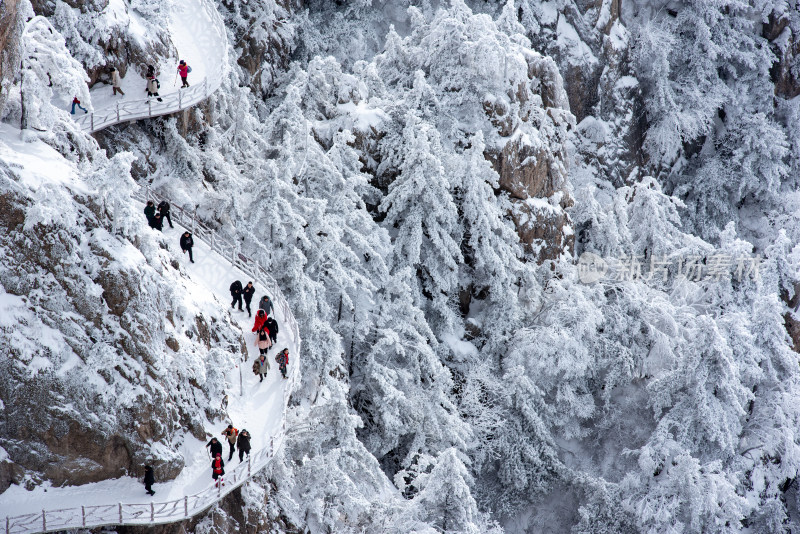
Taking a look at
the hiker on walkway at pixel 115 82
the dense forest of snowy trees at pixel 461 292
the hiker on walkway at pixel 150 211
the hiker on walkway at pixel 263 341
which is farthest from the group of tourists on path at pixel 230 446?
the hiker on walkway at pixel 115 82

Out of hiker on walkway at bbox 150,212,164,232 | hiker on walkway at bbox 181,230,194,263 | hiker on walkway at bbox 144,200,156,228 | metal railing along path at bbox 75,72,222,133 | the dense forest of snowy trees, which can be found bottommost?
the dense forest of snowy trees

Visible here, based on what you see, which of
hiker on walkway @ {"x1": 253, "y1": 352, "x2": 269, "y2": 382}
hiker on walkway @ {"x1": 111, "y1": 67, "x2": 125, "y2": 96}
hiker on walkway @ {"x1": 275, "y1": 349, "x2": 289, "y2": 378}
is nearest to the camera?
hiker on walkway @ {"x1": 253, "y1": 352, "x2": 269, "y2": 382}

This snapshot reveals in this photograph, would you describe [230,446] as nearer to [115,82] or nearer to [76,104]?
[76,104]

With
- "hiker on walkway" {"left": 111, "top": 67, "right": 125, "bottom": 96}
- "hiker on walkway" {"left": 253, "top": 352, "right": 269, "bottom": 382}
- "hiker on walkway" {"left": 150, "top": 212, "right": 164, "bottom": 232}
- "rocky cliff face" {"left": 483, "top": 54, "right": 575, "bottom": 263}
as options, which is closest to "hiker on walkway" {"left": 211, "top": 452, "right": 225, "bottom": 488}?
"hiker on walkway" {"left": 253, "top": 352, "right": 269, "bottom": 382}

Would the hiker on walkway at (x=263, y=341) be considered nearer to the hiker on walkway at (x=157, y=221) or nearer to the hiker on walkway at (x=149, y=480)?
the hiker on walkway at (x=157, y=221)

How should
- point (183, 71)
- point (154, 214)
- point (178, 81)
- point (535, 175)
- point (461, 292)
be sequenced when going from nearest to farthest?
point (154, 214) < point (183, 71) < point (178, 81) < point (461, 292) < point (535, 175)

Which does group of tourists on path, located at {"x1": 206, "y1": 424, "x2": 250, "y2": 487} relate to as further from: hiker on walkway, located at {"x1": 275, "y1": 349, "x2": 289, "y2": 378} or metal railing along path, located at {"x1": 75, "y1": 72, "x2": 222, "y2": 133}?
metal railing along path, located at {"x1": 75, "y1": 72, "x2": 222, "y2": 133}

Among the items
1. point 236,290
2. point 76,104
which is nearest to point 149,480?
point 236,290
